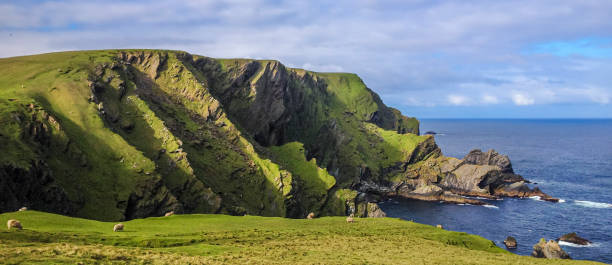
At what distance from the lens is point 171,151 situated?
112625 millimetres

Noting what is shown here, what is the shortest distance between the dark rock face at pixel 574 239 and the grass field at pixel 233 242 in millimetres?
59050

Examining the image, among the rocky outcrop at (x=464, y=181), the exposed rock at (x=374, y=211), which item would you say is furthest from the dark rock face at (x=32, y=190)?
the rocky outcrop at (x=464, y=181)

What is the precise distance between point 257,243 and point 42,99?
8102 centimetres

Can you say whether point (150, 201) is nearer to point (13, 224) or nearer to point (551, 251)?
point (13, 224)

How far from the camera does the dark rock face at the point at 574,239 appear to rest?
106m

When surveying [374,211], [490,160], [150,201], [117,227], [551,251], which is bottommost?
[374,211]

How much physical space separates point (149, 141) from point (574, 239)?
112412mm

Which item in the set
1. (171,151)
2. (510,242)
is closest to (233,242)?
(171,151)

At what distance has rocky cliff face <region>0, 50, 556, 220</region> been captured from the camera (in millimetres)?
83812

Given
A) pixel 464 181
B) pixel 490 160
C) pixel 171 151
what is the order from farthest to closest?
pixel 490 160 < pixel 464 181 < pixel 171 151

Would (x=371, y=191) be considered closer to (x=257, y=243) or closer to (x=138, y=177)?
(x=138, y=177)

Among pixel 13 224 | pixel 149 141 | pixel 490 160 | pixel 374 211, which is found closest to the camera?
pixel 13 224

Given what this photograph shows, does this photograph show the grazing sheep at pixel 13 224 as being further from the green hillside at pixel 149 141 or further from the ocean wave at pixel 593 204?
the ocean wave at pixel 593 204

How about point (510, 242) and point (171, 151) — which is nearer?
point (510, 242)
